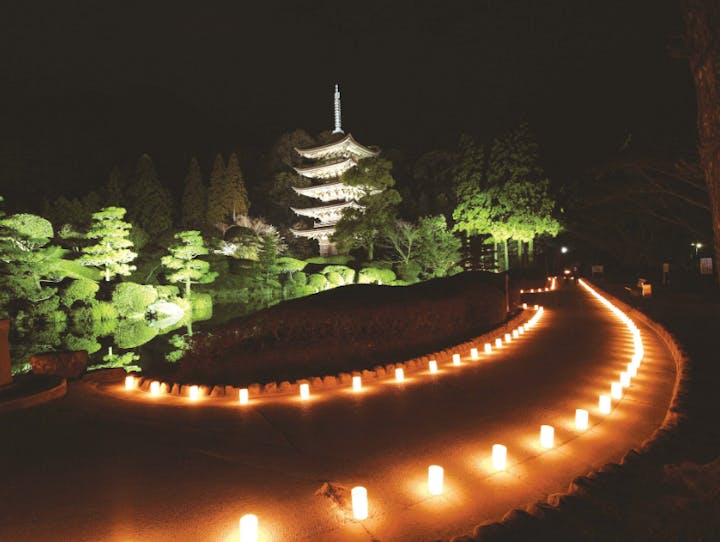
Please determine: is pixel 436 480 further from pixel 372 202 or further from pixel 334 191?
pixel 334 191

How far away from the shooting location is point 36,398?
5.10 metres

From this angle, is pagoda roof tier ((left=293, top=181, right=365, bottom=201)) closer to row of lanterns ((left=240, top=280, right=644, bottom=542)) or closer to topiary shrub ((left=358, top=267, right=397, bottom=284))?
topiary shrub ((left=358, top=267, right=397, bottom=284))

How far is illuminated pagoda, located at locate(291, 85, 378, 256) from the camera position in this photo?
99.8 ft

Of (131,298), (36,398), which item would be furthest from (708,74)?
(131,298)

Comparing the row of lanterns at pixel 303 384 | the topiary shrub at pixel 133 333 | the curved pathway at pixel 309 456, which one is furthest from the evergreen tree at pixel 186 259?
the row of lanterns at pixel 303 384

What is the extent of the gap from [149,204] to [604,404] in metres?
33.9

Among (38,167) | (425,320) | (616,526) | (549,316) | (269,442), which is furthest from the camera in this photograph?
(38,167)

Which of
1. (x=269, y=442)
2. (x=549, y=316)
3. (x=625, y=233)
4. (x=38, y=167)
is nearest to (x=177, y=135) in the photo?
(x=38, y=167)

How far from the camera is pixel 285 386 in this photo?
17.1 feet

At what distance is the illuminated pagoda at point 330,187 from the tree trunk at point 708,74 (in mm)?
26804

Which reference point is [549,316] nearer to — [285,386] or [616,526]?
[285,386]

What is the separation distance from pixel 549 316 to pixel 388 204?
587 inches

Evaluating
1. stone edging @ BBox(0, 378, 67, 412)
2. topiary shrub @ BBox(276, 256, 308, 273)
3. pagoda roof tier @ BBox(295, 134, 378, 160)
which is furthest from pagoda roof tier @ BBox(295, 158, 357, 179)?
stone edging @ BBox(0, 378, 67, 412)

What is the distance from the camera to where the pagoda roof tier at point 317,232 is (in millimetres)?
31227
